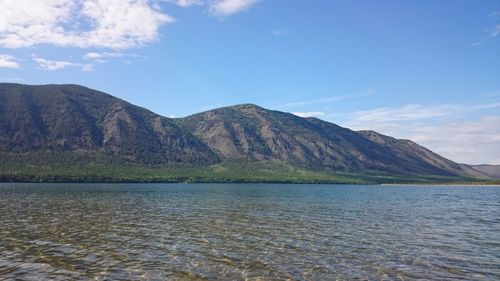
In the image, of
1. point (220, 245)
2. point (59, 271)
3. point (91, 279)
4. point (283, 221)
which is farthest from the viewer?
point (283, 221)

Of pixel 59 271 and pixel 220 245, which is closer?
pixel 59 271

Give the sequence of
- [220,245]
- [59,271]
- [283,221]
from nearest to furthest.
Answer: [59,271], [220,245], [283,221]

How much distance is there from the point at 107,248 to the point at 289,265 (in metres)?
16.1

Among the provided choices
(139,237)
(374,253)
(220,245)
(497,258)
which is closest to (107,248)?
(139,237)

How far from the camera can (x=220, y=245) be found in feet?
124

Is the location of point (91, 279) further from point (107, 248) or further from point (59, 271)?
point (107, 248)

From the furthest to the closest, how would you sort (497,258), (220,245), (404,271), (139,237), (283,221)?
(283,221) < (139,237) < (220,245) < (497,258) < (404,271)

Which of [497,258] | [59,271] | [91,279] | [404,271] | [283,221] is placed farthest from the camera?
[283,221]

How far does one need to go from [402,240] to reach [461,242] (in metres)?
6.14

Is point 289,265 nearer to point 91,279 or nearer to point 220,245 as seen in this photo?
point 220,245

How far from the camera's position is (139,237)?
4144cm

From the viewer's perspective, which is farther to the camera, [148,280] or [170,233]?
[170,233]

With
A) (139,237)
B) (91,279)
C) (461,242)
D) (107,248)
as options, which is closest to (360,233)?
(461,242)

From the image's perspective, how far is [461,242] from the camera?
4250 cm
